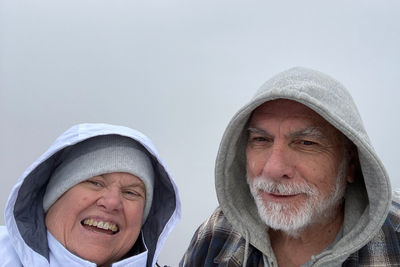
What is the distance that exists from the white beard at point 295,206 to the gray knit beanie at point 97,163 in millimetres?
623

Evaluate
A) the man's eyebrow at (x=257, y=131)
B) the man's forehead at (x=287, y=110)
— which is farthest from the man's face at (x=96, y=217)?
the man's forehead at (x=287, y=110)

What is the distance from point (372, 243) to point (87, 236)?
147 cm

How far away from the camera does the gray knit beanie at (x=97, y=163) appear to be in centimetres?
183

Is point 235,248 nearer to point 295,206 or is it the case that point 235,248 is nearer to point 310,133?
point 295,206

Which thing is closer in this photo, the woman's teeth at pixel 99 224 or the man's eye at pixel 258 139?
the woman's teeth at pixel 99 224

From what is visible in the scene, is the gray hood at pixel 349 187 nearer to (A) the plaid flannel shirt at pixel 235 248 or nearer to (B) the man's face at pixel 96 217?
(A) the plaid flannel shirt at pixel 235 248

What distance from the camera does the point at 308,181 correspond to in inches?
74.4

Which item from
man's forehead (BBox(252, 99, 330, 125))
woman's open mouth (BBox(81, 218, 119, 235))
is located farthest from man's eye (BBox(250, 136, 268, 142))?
woman's open mouth (BBox(81, 218, 119, 235))

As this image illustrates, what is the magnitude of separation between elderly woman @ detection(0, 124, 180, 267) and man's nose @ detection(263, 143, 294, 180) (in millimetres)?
614

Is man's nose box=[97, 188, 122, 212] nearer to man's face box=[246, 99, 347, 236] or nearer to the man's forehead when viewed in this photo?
man's face box=[246, 99, 347, 236]

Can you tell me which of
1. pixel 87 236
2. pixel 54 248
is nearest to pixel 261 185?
pixel 87 236

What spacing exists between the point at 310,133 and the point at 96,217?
1.16 metres

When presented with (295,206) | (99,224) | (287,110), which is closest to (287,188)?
(295,206)

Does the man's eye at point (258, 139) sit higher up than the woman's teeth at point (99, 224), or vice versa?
the man's eye at point (258, 139)
